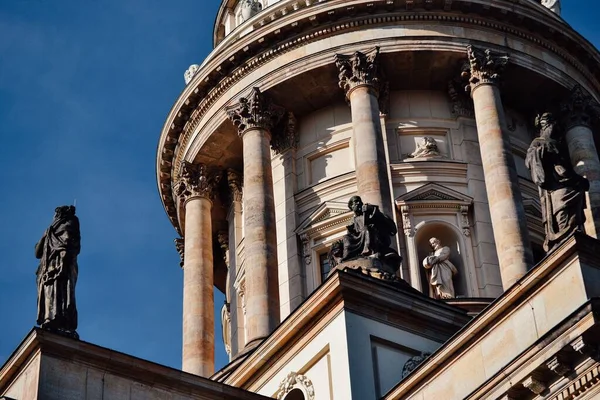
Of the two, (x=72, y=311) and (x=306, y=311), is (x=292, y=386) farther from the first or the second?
(x=72, y=311)

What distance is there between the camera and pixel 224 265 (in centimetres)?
4700

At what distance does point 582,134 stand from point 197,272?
12019 millimetres

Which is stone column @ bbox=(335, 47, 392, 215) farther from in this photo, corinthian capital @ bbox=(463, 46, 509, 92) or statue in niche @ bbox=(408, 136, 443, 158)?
corinthian capital @ bbox=(463, 46, 509, 92)

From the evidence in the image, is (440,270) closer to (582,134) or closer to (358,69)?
(358,69)

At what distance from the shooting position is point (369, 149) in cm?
3975

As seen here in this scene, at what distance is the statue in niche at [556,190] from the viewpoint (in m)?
25.2

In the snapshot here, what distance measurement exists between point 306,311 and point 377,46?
1426 centimetres

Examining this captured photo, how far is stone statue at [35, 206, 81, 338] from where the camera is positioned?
26828 mm

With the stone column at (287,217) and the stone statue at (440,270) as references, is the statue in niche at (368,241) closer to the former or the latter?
the stone statue at (440,270)

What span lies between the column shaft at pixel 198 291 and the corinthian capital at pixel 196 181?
0.20 m

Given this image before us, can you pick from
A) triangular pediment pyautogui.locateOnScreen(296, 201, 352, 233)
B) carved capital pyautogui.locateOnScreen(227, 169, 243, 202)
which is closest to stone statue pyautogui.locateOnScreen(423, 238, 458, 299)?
triangular pediment pyautogui.locateOnScreen(296, 201, 352, 233)

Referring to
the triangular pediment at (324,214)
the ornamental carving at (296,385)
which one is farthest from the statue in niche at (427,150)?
the ornamental carving at (296,385)

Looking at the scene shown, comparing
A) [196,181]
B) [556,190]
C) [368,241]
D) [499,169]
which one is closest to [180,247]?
[196,181]

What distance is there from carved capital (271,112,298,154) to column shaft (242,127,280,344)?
2.56 ft
